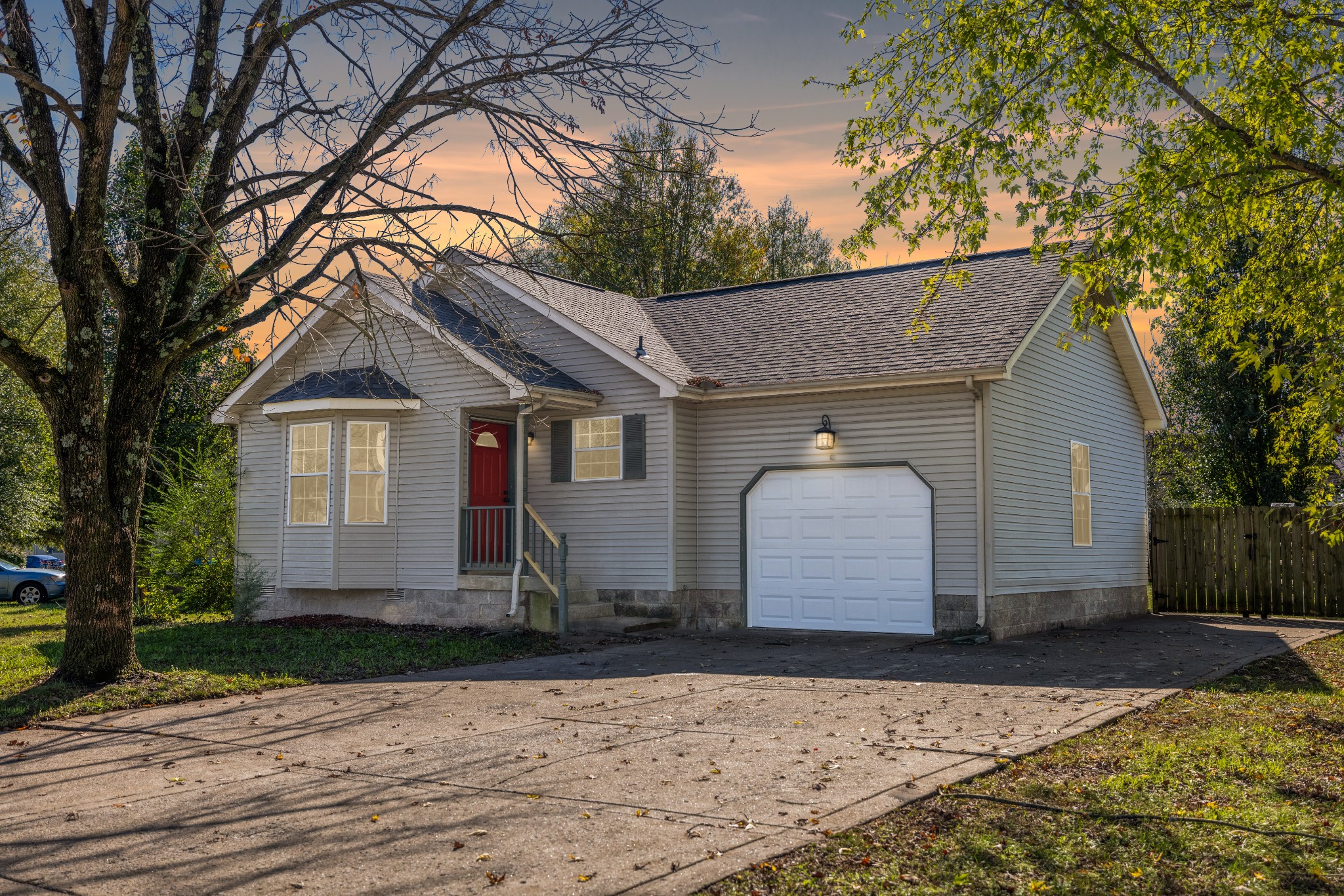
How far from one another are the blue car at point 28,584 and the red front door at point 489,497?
46.4ft

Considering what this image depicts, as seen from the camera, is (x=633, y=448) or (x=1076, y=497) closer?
(x=633, y=448)

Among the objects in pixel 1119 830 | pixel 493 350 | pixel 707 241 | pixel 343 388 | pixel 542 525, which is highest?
pixel 707 241

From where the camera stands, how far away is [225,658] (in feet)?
38.8

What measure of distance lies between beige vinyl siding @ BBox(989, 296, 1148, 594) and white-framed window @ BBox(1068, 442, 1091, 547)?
12 cm

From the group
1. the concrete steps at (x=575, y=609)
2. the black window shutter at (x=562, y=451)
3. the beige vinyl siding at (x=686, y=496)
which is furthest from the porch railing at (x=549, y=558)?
the beige vinyl siding at (x=686, y=496)

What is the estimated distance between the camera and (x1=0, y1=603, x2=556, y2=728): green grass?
29.1 feet

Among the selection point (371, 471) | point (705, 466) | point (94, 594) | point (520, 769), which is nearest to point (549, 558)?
point (705, 466)

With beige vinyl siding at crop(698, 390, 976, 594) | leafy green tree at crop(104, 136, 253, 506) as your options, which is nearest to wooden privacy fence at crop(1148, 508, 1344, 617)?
beige vinyl siding at crop(698, 390, 976, 594)

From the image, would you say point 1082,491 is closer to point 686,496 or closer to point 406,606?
point 686,496

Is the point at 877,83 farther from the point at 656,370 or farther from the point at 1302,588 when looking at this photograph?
the point at 1302,588

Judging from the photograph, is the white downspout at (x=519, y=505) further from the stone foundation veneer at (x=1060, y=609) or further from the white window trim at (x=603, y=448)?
the stone foundation veneer at (x=1060, y=609)

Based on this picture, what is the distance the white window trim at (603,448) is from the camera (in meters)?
15.5

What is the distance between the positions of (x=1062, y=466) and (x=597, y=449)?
6.88 metres

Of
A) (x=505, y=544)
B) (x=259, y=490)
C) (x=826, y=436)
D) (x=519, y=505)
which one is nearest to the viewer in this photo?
(x=826, y=436)
